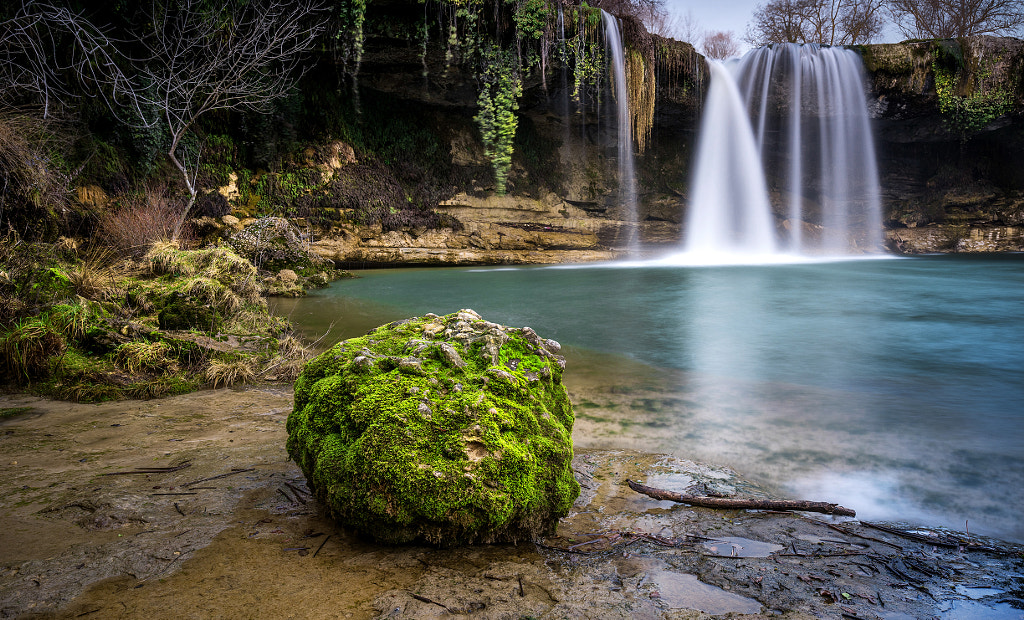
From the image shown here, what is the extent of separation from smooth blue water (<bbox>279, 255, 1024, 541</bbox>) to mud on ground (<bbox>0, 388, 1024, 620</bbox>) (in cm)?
58

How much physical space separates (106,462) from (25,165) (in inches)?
273

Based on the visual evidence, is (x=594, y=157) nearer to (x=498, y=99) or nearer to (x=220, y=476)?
(x=498, y=99)

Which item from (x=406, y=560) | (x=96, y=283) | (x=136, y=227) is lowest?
(x=406, y=560)

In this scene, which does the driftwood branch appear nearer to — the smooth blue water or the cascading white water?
the smooth blue water

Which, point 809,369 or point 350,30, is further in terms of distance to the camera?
point 350,30

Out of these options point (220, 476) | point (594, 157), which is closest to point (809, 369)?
point (220, 476)

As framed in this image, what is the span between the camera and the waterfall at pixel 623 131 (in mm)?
15920

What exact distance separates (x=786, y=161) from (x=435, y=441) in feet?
77.0

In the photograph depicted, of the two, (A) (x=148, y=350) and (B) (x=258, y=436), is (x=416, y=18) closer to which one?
(A) (x=148, y=350)

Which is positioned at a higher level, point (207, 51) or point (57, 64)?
point (207, 51)

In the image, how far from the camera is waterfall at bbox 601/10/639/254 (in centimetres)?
1592

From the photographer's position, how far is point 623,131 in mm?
18062

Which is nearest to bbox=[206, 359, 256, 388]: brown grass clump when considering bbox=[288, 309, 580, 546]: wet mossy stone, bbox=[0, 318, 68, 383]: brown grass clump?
bbox=[0, 318, 68, 383]: brown grass clump

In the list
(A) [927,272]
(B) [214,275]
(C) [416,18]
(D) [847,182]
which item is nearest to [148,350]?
(B) [214,275]
